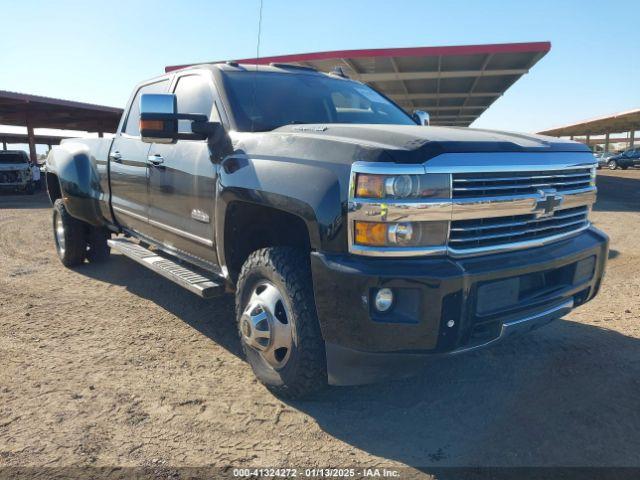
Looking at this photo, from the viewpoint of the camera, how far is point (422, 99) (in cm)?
2314

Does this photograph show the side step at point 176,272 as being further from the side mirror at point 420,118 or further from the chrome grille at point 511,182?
the side mirror at point 420,118

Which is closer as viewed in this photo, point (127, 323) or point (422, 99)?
point (127, 323)

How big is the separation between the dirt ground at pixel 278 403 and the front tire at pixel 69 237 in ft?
5.29

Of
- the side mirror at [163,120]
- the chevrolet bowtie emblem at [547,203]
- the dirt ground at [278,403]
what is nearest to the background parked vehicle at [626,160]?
the dirt ground at [278,403]

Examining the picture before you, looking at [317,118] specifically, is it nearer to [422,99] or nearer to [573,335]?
[573,335]

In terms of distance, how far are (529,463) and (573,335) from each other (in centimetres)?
179

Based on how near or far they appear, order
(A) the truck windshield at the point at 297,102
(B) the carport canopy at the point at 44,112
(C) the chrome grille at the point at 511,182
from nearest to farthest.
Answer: (C) the chrome grille at the point at 511,182, (A) the truck windshield at the point at 297,102, (B) the carport canopy at the point at 44,112

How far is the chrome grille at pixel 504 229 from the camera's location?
231cm

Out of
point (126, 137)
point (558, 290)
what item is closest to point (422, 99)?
point (126, 137)

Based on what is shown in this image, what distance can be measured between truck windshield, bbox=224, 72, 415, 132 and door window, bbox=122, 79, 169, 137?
1.21 m

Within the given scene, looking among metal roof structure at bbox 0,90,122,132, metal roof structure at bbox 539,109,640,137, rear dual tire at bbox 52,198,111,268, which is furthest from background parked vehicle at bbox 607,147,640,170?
rear dual tire at bbox 52,198,111,268

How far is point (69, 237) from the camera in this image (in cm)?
586

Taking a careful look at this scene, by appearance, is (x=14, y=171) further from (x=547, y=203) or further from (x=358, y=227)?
(x=547, y=203)

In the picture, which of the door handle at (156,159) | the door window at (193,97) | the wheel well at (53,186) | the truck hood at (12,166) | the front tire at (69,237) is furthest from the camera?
the truck hood at (12,166)
